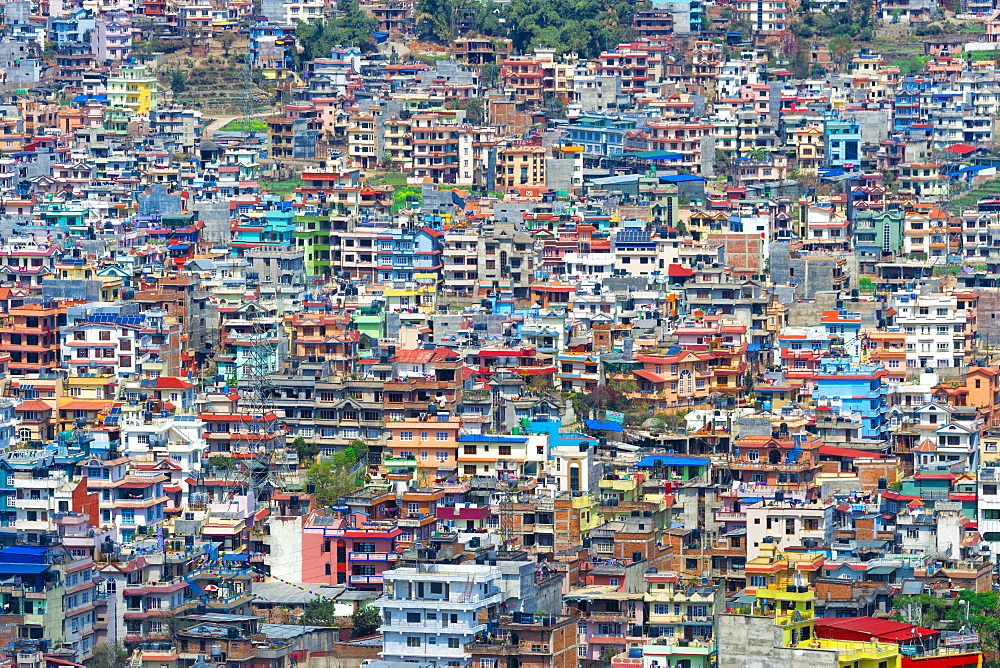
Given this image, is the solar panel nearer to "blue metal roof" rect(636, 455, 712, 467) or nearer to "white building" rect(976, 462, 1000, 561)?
"blue metal roof" rect(636, 455, 712, 467)

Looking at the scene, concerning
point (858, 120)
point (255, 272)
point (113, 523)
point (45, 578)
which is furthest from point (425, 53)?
point (45, 578)

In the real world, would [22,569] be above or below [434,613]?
above

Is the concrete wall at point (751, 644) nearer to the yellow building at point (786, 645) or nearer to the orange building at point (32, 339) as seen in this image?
the yellow building at point (786, 645)

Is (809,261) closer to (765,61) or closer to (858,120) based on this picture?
(858,120)

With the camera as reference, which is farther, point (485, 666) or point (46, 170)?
point (46, 170)

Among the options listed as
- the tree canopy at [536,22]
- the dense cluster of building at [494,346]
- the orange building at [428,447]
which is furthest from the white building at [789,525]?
the tree canopy at [536,22]

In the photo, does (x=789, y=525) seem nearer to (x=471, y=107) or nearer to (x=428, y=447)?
(x=428, y=447)

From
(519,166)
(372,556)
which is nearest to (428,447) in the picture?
(372,556)
